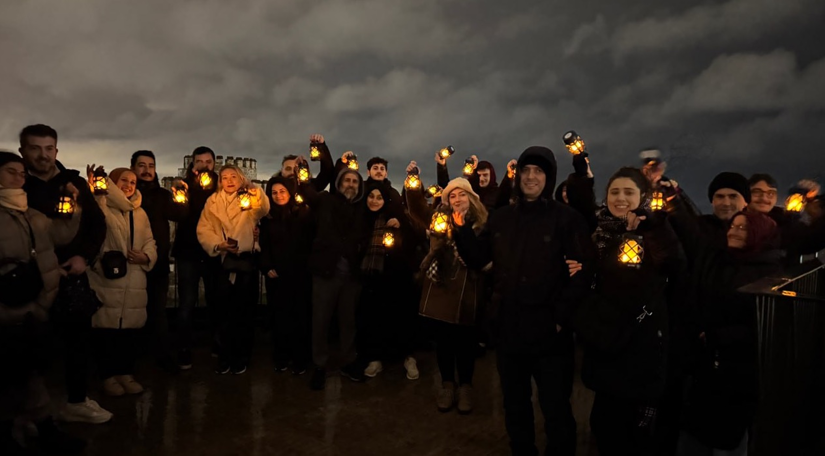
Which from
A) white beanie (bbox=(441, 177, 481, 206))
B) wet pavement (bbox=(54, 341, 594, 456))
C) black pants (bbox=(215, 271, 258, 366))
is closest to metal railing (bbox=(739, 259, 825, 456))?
wet pavement (bbox=(54, 341, 594, 456))

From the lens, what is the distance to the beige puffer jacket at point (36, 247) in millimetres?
3377

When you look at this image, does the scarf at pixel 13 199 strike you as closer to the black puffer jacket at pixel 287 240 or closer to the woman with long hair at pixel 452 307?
the black puffer jacket at pixel 287 240

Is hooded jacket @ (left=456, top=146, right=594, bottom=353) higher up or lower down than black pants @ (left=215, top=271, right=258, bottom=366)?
higher up

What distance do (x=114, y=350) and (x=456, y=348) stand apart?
141 inches

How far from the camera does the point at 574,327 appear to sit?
310 cm

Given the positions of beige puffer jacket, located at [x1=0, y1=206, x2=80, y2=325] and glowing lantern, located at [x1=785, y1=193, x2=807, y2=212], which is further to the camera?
glowing lantern, located at [x1=785, y1=193, x2=807, y2=212]

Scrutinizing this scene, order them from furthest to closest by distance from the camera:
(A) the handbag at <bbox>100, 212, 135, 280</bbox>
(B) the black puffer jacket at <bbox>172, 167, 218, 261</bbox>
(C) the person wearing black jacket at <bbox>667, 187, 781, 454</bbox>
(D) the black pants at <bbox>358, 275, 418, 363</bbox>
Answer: (D) the black pants at <bbox>358, 275, 418, 363</bbox>, (B) the black puffer jacket at <bbox>172, 167, 218, 261</bbox>, (A) the handbag at <bbox>100, 212, 135, 280</bbox>, (C) the person wearing black jacket at <bbox>667, 187, 781, 454</bbox>

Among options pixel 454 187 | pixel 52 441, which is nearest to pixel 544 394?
pixel 454 187

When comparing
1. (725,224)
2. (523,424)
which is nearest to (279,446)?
(523,424)

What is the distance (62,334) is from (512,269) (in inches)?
151

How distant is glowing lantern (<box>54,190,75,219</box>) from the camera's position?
385 cm

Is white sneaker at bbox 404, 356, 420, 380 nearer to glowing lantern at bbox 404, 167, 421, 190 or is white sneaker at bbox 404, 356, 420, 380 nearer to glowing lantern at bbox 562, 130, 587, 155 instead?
glowing lantern at bbox 404, 167, 421, 190

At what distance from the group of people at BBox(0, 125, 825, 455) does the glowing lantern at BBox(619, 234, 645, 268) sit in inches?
0.6

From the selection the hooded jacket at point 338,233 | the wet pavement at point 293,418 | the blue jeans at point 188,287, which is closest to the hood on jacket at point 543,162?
the wet pavement at point 293,418
